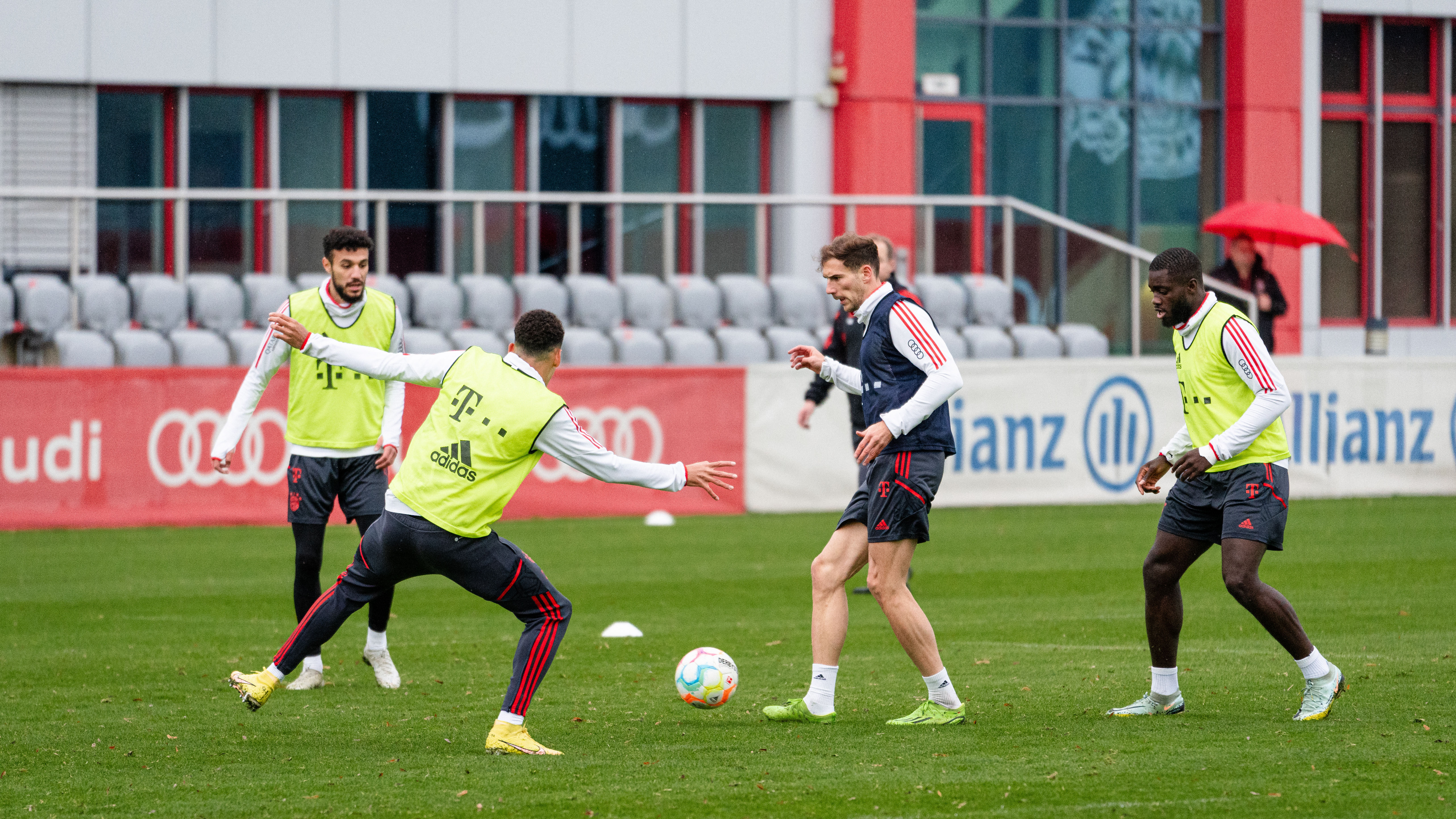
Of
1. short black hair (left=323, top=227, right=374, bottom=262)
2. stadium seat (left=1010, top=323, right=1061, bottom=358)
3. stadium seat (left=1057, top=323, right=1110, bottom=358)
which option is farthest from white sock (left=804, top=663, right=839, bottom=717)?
stadium seat (left=1057, top=323, right=1110, bottom=358)

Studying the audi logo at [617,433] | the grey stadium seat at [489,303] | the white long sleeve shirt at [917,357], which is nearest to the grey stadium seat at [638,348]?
the grey stadium seat at [489,303]

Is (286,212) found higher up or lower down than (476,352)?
higher up

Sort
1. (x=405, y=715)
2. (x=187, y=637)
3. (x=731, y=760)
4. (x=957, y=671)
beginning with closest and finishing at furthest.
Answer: (x=731, y=760) < (x=405, y=715) < (x=957, y=671) < (x=187, y=637)

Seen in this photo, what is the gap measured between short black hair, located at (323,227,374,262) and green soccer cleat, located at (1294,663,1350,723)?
482 centimetres

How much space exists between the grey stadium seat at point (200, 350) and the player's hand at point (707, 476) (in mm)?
12080

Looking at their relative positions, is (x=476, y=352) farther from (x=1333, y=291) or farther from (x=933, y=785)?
(x=1333, y=291)

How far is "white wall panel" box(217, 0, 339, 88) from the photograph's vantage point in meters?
22.1

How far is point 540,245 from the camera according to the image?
20828 millimetres

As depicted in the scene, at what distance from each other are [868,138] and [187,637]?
1592cm

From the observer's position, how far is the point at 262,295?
18812 mm

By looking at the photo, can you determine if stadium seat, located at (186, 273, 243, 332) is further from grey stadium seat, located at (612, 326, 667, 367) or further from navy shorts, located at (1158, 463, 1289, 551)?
navy shorts, located at (1158, 463, 1289, 551)

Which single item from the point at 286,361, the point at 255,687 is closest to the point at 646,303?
the point at 286,361

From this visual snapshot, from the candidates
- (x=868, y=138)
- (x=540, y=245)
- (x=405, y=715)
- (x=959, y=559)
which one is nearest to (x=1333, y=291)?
(x=868, y=138)

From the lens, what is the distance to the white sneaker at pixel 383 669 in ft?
28.0
